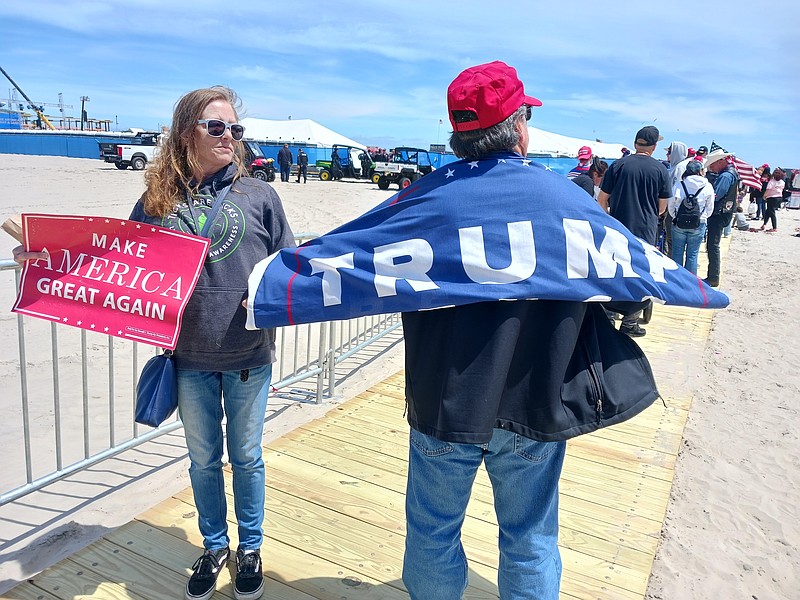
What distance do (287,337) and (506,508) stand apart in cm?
635

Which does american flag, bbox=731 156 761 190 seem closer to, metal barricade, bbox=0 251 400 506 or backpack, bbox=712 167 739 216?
backpack, bbox=712 167 739 216

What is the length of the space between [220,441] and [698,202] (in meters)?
7.47

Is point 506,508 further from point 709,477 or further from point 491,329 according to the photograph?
point 709,477

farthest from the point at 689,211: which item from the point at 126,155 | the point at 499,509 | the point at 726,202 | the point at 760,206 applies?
the point at 126,155

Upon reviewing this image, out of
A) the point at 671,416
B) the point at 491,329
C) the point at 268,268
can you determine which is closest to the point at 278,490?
the point at 268,268

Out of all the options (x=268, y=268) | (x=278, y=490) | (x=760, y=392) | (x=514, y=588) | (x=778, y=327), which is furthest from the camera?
(x=778, y=327)

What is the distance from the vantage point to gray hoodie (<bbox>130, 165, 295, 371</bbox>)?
2.20m

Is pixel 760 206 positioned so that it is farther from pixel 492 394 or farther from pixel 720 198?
pixel 492 394

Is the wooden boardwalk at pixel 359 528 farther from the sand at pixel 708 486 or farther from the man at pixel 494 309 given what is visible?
the man at pixel 494 309

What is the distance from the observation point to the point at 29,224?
227 cm

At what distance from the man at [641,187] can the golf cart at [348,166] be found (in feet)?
95.3

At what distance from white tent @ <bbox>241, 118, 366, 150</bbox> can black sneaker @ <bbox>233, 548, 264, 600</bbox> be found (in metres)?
50.5

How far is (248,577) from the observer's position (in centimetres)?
249

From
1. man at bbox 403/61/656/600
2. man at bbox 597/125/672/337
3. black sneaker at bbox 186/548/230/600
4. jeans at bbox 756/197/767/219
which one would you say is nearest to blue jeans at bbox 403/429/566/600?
man at bbox 403/61/656/600
